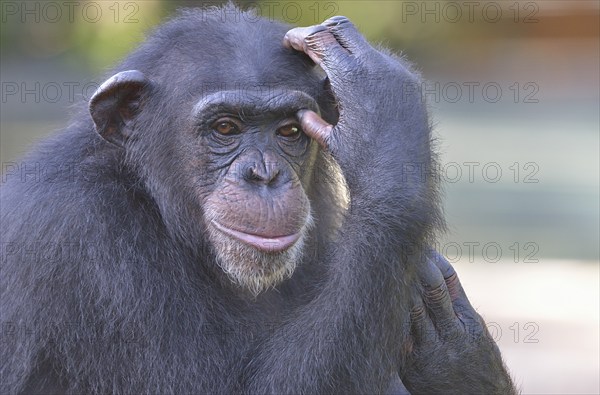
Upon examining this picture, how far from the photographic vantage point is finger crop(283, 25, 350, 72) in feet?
15.9

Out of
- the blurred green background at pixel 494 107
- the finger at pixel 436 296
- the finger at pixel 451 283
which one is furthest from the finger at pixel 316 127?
the blurred green background at pixel 494 107

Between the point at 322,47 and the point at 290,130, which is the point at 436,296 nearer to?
the point at 290,130

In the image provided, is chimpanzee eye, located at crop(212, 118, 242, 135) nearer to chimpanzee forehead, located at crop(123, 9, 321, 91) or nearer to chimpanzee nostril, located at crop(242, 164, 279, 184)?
chimpanzee forehead, located at crop(123, 9, 321, 91)

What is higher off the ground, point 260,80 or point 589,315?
point 260,80

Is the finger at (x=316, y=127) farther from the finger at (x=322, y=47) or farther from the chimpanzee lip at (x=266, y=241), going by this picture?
the chimpanzee lip at (x=266, y=241)

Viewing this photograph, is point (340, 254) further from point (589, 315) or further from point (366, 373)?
point (589, 315)

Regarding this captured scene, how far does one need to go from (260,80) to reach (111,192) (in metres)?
0.95

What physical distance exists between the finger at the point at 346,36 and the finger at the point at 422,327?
53.8 inches

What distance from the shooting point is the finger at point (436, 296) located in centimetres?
512

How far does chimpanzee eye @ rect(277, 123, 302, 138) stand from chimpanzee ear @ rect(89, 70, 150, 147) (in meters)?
0.75

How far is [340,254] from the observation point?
15.7 ft

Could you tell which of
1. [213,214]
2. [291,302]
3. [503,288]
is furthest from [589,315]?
[213,214]

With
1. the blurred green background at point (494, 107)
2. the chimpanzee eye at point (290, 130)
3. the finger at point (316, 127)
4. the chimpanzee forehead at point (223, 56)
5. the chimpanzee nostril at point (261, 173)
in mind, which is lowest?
the blurred green background at point (494, 107)

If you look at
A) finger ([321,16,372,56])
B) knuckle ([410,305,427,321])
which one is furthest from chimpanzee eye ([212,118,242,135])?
knuckle ([410,305,427,321])
